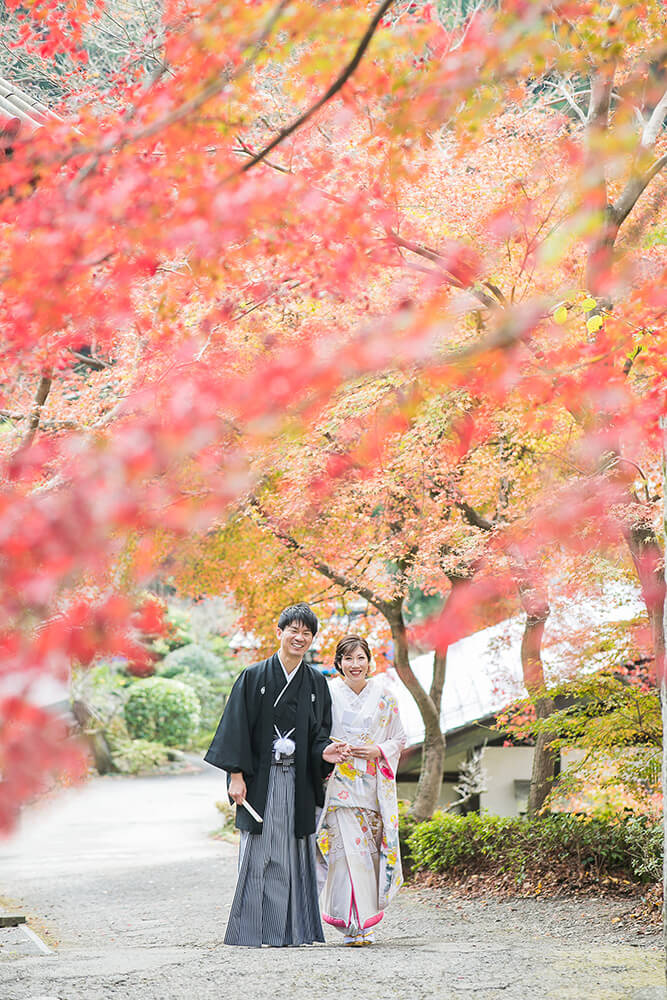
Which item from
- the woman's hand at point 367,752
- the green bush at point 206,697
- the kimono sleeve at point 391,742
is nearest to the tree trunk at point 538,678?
the kimono sleeve at point 391,742

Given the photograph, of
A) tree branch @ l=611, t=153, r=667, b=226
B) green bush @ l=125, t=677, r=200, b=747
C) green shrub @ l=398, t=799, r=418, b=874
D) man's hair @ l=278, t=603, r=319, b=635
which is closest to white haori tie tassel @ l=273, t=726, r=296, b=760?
man's hair @ l=278, t=603, r=319, b=635

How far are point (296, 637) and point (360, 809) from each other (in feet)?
3.73

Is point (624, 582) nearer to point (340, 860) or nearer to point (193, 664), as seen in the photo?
point (340, 860)

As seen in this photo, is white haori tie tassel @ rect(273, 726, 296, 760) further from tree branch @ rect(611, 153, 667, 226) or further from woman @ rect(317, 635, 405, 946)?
tree branch @ rect(611, 153, 667, 226)

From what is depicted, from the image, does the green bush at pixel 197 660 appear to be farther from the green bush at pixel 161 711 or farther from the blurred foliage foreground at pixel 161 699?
the green bush at pixel 161 711

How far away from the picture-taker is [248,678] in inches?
218

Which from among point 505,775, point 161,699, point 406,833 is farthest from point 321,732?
point 161,699

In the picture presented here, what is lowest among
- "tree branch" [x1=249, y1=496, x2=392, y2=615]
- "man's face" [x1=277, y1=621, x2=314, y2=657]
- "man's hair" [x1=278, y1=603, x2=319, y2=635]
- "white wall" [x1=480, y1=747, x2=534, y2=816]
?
"white wall" [x1=480, y1=747, x2=534, y2=816]

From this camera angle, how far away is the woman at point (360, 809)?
18.4ft

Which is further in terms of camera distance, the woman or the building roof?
the building roof

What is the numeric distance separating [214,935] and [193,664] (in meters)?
17.7

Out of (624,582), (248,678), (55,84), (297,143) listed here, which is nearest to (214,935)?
(248,678)

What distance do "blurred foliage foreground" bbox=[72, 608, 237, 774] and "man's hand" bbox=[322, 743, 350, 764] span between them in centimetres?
1449

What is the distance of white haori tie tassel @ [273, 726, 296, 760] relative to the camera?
5441mm
